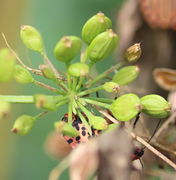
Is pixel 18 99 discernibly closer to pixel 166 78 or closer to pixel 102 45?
pixel 102 45

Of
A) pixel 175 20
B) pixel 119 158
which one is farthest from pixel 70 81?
pixel 175 20

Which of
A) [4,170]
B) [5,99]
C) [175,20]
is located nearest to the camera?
[5,99]

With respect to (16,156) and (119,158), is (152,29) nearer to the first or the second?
(16,156)

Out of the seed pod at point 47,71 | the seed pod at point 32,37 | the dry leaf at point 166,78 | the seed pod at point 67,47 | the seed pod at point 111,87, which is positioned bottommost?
the dry leaf at point 166,78

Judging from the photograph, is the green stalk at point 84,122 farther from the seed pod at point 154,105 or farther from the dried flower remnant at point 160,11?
the dried flower remnant at point 160,11

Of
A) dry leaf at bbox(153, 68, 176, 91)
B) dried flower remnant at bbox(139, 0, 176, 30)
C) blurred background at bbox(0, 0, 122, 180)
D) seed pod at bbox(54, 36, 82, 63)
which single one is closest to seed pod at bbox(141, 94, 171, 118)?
seed pod at bbox(54, 36, 82, 63)

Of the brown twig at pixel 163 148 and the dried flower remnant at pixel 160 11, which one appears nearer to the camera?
the brown twig at pixel 163 148

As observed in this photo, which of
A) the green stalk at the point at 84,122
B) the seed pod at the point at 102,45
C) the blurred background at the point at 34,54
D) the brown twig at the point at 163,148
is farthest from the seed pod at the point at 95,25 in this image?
the blurred background at the point at 34,54
